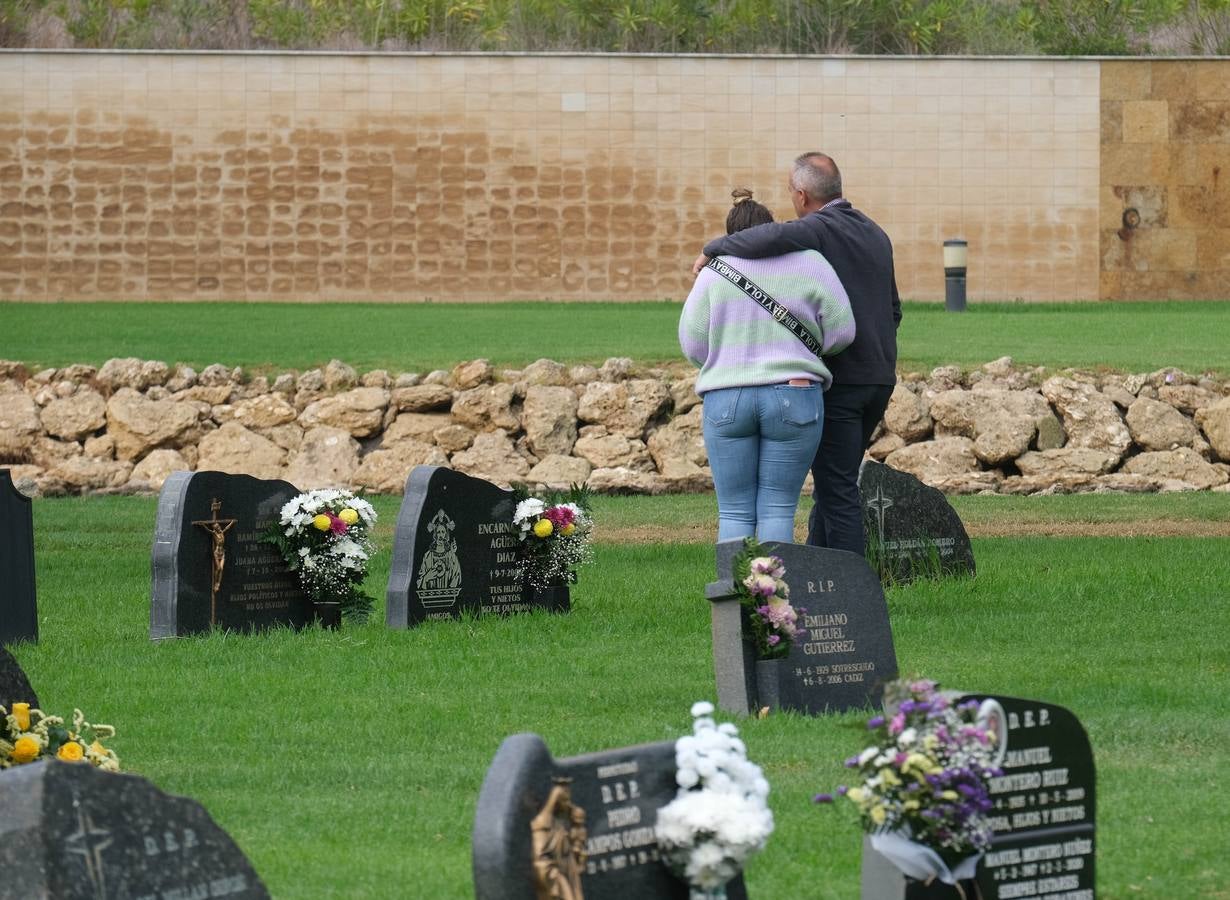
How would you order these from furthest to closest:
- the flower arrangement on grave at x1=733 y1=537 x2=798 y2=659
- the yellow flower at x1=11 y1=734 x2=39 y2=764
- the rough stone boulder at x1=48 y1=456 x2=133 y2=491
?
the rough stone boulder at x1=48 y1=456 x2=133 y2=491 → the flower arrangement on grave at x1=733 y1=537 x2=798 y2=659 → the yellow flower at x1=11 y1=734 x2=39 y2=764

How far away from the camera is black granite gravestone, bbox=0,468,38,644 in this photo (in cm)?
1088

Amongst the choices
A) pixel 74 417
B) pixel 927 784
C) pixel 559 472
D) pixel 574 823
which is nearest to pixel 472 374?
pixel 559 472

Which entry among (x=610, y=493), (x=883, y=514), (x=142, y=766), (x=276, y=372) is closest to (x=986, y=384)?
(x=610, y=493)

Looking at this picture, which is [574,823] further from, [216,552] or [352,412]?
[352,412]

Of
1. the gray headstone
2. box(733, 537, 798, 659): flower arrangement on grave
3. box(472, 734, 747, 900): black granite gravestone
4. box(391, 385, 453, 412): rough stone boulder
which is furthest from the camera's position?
box(391, 385, 453, 412): rough stone boulder

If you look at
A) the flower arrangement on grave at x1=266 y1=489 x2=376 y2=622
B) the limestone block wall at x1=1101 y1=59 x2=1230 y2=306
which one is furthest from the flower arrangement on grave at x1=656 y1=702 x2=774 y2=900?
the limestone block wall at x1=1101 y1=59 x2=1230 y2=306

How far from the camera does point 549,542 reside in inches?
464

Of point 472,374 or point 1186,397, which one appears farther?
point 472,374

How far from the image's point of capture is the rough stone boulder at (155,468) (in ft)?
68.7

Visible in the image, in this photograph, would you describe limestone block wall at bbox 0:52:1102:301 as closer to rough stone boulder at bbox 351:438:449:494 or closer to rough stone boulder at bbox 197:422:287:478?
rough stone boulder at bbox 197:422:287:478

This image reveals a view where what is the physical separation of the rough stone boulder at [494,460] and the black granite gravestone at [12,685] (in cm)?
1376

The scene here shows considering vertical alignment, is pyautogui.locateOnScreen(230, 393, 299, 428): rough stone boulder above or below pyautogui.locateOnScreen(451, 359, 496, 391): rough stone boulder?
below

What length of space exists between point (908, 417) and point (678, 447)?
2.35m

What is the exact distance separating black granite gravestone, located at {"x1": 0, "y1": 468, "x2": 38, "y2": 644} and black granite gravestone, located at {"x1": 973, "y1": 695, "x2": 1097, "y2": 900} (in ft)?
22.8
